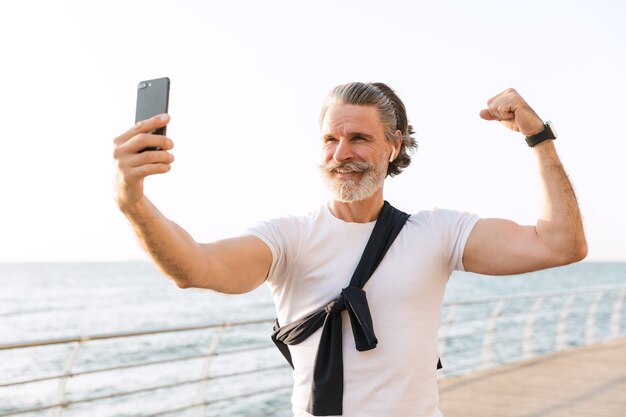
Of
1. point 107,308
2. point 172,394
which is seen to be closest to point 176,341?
point 172,394

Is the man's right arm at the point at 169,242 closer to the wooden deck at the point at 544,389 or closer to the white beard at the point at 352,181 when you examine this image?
the white beard at the point at 352,181

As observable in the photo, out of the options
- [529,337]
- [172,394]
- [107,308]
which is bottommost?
[172,394]

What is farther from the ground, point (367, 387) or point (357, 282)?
point (357, 282)

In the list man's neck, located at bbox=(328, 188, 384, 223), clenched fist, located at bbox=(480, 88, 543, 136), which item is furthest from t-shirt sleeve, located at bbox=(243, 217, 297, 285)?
clenched fist, located at bbox=(480, 88, 543, 136)

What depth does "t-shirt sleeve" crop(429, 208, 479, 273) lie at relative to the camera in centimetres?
160

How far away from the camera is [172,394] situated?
12.0m

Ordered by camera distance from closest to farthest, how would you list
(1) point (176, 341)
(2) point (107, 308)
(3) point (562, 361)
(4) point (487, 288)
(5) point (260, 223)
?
1. (5) point (260, 223)
2. (3) point (562, 361)
3. (1) point (176, 341)
4. (2) point (107, 308)
5. (4) point (487, 288)

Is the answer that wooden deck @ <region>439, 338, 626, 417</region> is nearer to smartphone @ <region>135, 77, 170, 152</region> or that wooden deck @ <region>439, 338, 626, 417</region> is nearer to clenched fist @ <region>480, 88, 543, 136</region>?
clenched fist @ <region>480, 88, 543, 136</region>

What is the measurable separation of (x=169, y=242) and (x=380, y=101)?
0.74 metres

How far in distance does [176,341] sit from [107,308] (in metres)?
24.3

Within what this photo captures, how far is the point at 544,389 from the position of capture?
209 inches

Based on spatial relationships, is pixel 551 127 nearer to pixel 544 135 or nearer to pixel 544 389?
pixel 544 135

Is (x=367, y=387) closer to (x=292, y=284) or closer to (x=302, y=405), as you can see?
(x=302, y=405)

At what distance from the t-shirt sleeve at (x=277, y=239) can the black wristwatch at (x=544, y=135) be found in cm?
59
